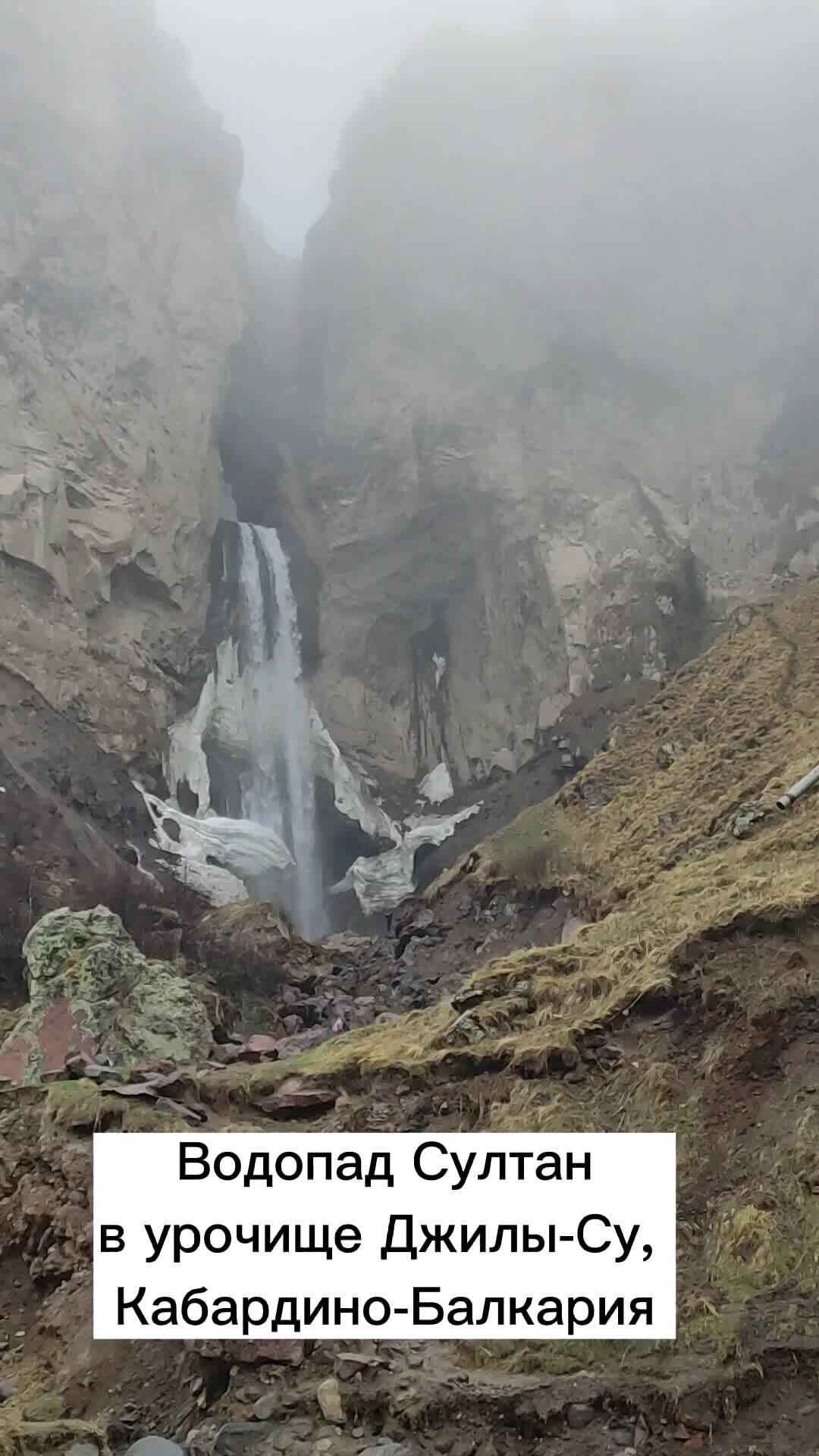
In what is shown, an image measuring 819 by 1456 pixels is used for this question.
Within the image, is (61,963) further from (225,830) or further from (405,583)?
(405,583)

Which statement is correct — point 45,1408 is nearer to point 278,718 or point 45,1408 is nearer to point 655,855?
point 655,855

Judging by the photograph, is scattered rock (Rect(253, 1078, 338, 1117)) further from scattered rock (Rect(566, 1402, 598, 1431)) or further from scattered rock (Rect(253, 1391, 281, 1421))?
scattered rock (Rect(566, 1402, 598, 1431))

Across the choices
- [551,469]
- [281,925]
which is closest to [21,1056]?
[281,925]

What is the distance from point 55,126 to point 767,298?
41.3 metres

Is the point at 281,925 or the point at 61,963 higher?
the point at 281,925

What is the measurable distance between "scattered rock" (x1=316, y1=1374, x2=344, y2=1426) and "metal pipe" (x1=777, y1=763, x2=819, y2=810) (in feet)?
39.0

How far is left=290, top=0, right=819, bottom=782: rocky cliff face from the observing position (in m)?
51.2

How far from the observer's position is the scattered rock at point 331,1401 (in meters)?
4.95

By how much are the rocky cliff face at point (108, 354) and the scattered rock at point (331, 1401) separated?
37306 mm

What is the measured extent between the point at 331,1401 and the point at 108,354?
53.1 m

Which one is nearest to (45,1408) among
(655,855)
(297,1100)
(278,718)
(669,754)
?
(297,1100)

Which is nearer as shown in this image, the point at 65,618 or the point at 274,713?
the point at 65,618

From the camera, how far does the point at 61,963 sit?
612 inches

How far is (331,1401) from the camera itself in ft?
16.4
